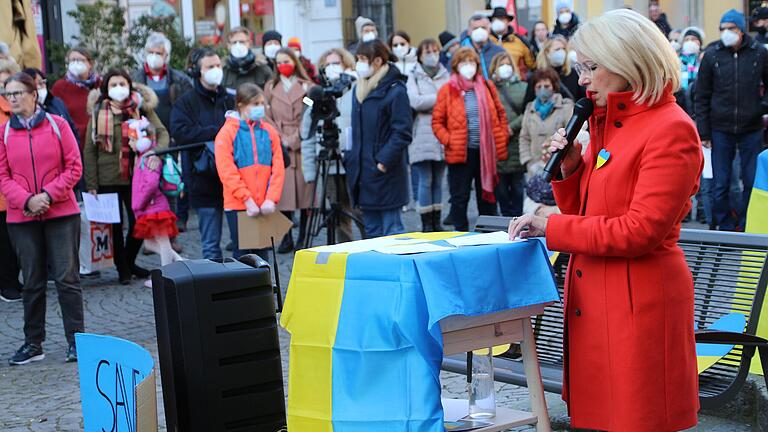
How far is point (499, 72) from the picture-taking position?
12.2 m

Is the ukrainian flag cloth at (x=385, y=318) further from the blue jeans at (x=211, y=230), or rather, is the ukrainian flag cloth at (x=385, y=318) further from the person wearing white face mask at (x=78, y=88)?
the person wearing white face mask at (x=78, y=88)

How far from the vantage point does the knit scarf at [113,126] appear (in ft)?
34.0

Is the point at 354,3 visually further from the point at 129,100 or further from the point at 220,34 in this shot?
the point at 129,100

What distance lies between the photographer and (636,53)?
142 inches

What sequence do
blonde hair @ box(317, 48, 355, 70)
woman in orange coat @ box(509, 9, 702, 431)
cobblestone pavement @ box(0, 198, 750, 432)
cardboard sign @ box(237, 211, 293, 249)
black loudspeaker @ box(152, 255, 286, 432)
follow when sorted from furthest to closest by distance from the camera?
blonde hair @ box(317, 48, 355, 70), cardboard sign @ box(237, 211, 293, 249), cobblestone pavement @ box(0, 198, 750, 432), black loudspeaker @ box(152, 255, 286, 432), woman in orange coat @ box(509, 9, 702, 431)

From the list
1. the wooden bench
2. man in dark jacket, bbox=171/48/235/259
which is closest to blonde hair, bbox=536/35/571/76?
man in dark jacket, bbox=171/48/235/259

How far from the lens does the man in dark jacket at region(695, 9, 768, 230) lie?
36.8 ft

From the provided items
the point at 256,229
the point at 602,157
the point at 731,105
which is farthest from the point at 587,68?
the point at 731,105

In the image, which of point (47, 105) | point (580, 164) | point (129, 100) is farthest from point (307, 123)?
point (580, 164)

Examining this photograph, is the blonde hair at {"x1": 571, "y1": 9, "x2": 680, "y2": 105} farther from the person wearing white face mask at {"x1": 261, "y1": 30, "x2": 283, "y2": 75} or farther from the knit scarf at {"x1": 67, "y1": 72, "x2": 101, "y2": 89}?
the person wearing white face mask at {"x1": 261, "y1": 30, "x2": 283, "y2": 75}

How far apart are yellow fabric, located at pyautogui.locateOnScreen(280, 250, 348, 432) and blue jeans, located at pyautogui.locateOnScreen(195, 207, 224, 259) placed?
579 centimetres

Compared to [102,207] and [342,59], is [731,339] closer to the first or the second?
[102,207]

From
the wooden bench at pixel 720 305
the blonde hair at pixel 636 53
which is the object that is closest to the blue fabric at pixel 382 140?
the wooden bench at pixel 720 305

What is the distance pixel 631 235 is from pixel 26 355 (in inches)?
203
